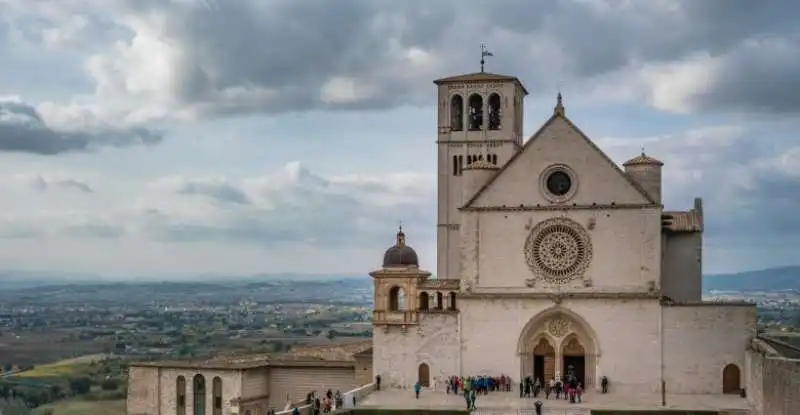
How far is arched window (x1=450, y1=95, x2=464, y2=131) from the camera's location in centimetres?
5469

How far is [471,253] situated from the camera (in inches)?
1868

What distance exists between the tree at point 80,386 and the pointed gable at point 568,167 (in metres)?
49.6

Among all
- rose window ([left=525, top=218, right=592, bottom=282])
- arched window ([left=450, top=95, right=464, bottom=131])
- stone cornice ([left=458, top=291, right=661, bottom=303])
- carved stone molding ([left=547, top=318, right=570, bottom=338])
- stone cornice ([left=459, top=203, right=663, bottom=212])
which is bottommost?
carved stone molding ([left=547, top=318, right=570, bottom=338])

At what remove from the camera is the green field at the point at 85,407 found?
77.2 m

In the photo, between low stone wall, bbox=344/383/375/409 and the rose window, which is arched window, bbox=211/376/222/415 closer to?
low stone wall, bbox=344/383/375/409

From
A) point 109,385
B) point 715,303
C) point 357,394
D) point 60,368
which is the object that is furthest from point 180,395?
point 60,368

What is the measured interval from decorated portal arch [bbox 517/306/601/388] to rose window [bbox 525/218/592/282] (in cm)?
143

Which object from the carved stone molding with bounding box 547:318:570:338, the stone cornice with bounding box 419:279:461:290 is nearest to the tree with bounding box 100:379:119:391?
the stone cornice with bounding box 419:279:461:290

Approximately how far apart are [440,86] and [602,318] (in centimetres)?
1435

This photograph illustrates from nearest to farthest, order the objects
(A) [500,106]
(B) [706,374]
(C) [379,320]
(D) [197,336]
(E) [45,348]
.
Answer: (B) [706,374] < (C) [379,320] < (A) [500,106] < (E) [45,348] < (D) [197,336]

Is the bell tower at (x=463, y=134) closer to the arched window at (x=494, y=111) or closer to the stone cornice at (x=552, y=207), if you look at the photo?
the arched window at (x=494, y=111)

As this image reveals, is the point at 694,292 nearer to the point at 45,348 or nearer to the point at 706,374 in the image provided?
the point at 706,374

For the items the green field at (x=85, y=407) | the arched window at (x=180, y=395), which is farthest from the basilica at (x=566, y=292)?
the green field at (x=85, y=407)

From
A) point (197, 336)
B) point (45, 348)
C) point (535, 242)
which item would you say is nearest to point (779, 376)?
point (535, 242)
